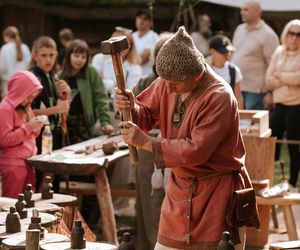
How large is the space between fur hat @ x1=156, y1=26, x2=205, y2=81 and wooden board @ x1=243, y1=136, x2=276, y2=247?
3240 mm

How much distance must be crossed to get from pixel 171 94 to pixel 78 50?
428 centimetres

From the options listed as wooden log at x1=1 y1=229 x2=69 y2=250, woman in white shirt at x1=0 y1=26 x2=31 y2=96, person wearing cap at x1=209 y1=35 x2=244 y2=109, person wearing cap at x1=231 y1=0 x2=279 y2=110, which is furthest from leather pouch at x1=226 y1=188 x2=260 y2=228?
woman in white shirt at x1=0 y1=26 x2=31 y2=96

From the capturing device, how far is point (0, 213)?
6.71 metres

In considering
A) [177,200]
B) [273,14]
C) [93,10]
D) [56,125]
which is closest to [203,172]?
[177,200]

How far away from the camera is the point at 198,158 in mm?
5289

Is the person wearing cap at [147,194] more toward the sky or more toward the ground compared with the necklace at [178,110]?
more toward the ground

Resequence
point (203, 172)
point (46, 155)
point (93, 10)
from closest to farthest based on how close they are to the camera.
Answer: point (203, 172) → point (46, 155) → point (93, 10)

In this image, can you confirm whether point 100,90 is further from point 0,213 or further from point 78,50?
point 0,213

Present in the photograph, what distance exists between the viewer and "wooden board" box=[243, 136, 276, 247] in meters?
8.46

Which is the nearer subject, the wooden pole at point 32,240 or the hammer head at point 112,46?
the wooden pole at point 32,240

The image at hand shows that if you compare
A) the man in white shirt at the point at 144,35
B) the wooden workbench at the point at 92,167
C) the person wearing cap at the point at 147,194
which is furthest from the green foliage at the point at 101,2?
the person wearing cap at the point at 147,194

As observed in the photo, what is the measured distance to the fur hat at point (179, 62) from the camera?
525 centimetres

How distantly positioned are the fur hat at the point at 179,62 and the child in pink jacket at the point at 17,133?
3.33 metres

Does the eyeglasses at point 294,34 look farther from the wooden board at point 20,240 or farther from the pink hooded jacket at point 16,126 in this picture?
the wooden board at point 20,240
